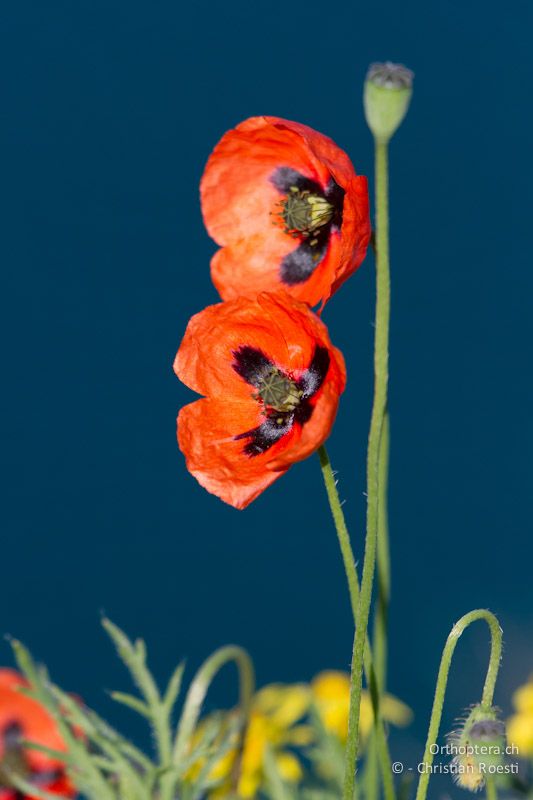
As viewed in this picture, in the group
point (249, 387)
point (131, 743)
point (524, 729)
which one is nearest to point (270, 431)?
point (249, 387)

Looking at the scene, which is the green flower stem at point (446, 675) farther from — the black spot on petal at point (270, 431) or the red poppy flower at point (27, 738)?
the red poppy flower at point (27, 738)

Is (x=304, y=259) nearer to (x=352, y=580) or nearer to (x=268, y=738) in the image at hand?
(x=352, y=580)

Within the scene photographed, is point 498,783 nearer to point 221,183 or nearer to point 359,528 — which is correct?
point 221,183

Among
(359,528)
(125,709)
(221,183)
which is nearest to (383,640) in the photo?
(221,183)

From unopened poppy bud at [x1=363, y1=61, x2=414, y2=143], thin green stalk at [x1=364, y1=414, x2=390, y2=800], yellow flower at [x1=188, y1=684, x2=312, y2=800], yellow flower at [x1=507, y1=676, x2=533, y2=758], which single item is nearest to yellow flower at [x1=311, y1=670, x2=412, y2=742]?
yellow flower at [x1=188, y1=684, x2=312, y2=800]

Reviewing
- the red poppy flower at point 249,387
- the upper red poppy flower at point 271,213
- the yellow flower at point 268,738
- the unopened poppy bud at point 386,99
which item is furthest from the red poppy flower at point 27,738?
the unopened poppy bud at point 386,99

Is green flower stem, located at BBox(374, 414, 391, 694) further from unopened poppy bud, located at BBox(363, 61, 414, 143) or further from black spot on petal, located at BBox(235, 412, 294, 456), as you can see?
unopened poppy bud, located at BBox(363, 61, 414, 143)
